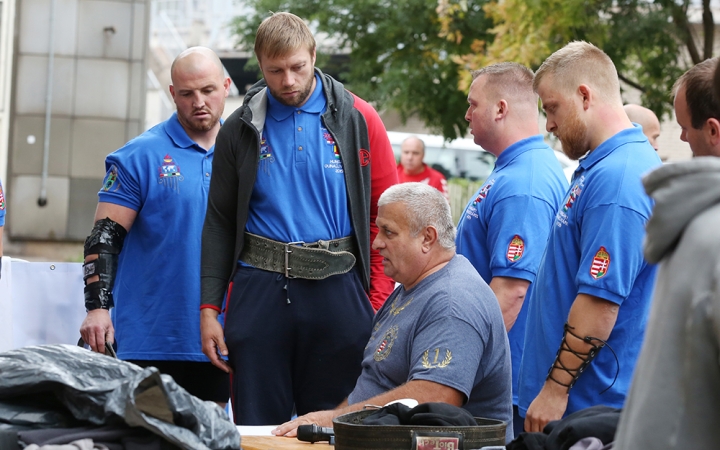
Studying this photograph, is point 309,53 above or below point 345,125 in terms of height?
above

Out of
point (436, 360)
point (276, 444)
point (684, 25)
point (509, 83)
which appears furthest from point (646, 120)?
point (684, 25)

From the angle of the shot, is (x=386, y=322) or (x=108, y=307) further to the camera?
(x=108, y=307)

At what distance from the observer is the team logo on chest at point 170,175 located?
4629 millimetres

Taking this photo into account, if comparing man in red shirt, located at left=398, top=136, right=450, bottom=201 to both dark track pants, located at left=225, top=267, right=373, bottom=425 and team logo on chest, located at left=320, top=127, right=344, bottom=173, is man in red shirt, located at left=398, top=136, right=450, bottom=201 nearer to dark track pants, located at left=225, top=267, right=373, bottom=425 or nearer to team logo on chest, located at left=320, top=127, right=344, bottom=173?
team logo on chest, located at left=320, top=127, right=344, bottom=173

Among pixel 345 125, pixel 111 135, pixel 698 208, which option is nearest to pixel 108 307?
pixel 345 125

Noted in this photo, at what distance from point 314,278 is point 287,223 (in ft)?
0.81

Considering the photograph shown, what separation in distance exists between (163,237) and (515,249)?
5.39 feet

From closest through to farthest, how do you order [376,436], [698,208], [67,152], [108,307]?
1. [698,208]
2. [376,436]
3. [108,307]
4. [67,152]

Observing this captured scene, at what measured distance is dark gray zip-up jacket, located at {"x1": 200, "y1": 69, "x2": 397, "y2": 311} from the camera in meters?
4.16

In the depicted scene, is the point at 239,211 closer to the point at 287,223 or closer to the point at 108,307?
the point at 287,223

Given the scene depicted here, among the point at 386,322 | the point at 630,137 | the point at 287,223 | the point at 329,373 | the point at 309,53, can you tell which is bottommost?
the point at 329,373

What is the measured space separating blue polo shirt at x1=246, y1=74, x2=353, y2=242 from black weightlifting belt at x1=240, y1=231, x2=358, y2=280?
36 mm

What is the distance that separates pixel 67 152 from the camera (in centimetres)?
1550

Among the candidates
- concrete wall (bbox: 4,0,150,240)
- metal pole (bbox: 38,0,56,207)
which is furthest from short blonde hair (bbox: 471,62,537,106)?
metal pole (bbox: 38,0,56,207)
